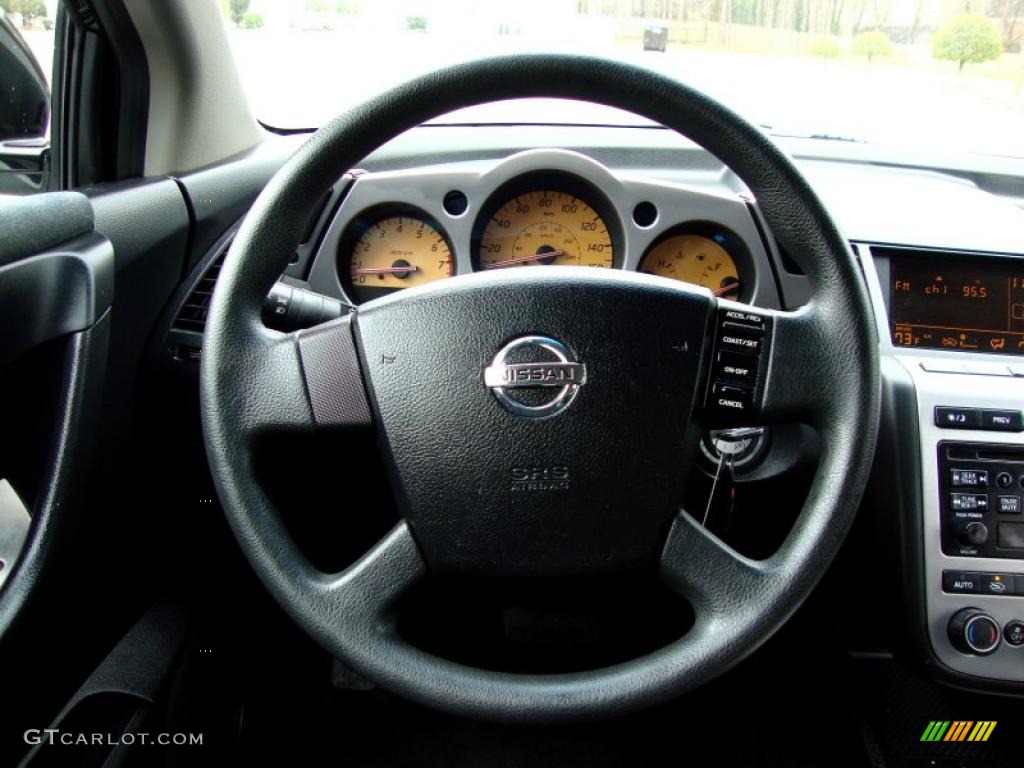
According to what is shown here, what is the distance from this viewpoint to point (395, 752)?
179 centimetres

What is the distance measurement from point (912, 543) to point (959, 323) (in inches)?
16.3

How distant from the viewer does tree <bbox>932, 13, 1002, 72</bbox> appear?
1711 millimetres

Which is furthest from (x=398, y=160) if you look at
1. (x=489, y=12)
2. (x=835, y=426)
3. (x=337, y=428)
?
(x=835, y=426)

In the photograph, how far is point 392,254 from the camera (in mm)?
1602

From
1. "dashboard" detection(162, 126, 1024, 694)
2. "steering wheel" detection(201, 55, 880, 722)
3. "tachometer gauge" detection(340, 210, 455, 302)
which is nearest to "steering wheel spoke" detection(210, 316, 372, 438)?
"steering wheel" detection(201, 55, 880, 722)

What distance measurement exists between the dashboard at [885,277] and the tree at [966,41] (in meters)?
0.29

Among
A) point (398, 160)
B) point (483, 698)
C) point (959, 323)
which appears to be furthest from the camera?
point (398, 160)

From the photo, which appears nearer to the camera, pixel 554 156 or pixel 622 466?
pixel 622 466

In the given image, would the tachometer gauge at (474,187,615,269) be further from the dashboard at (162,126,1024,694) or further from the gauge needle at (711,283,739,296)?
the gauge needle at (711,283,739,296)

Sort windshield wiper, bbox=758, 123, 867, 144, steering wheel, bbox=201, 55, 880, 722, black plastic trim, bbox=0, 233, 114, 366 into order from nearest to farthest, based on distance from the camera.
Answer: steering wheel, bbox=201, 55, 880, 722
black plastic trim, bbox=0, 233, 114, 366
windshield wiper, bbox=758, 123, 867, 144

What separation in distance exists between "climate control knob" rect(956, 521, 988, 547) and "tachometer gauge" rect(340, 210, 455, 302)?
0.93m

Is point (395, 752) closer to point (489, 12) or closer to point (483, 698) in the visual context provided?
point (483, 698)

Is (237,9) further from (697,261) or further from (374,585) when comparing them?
(374,585)

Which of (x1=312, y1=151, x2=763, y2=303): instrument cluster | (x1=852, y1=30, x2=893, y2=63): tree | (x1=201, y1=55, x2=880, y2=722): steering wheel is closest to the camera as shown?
(x1=201, y1=55, x2=880, y2=722): steering wheel
